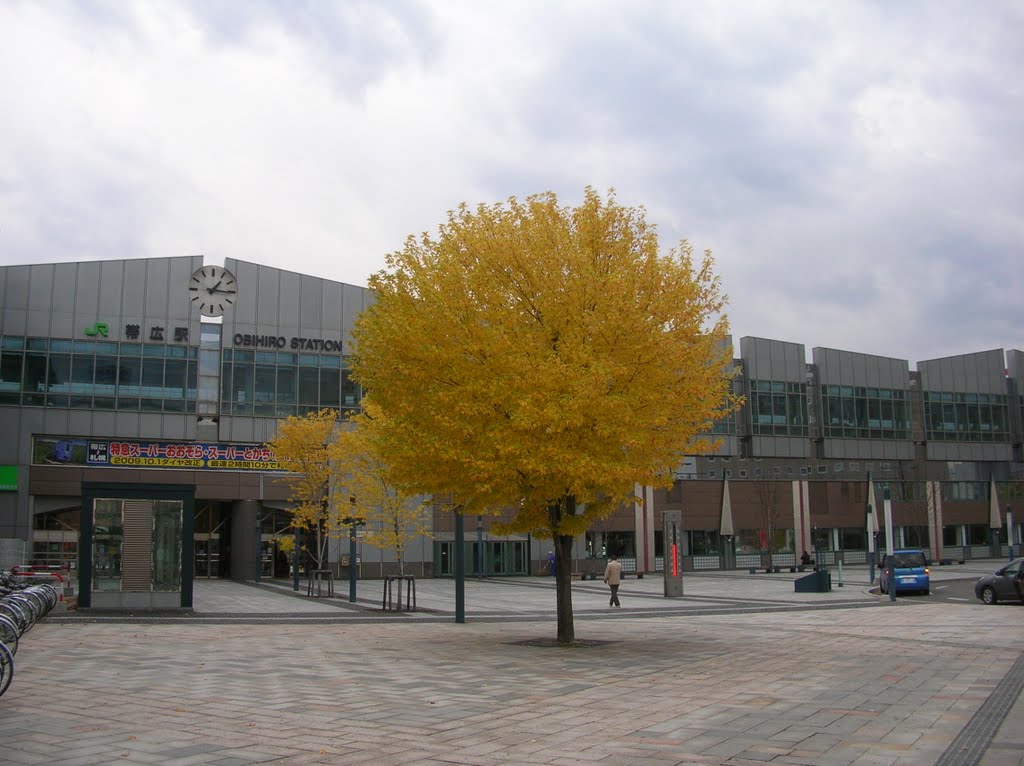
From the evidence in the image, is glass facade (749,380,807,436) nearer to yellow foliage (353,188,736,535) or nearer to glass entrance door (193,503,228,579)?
glass entrance door (193,503,228,579)

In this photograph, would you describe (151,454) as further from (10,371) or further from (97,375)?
(10,371)

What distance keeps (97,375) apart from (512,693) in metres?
40.5

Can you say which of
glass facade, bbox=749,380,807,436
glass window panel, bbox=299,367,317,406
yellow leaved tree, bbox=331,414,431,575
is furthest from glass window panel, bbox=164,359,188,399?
glass facade, bbox=749,380,807,436

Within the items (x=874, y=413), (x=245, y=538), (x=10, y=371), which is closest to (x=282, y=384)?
(x=245, y=538)

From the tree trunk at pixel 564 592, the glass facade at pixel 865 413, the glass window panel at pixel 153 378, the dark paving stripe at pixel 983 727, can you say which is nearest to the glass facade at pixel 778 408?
the glass facade at pixel 865 413

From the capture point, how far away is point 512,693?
12.3 meters

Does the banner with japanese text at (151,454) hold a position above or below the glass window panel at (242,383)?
below

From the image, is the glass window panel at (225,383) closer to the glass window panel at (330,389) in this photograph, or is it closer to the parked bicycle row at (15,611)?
the glass window panel at (330,389)

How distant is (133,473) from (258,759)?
41.7 meters

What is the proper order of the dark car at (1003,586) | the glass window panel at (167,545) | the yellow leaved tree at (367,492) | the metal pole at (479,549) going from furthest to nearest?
the metal pole at (479,549) < the yellow leaved tree at (367,492) < the dark car at (1003,586) < the glass window panel at (167,545)

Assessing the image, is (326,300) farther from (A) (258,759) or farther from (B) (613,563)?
(A) (258,759)

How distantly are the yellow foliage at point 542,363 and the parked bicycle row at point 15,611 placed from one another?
6834 millimetres

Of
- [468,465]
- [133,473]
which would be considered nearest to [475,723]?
[468,465]

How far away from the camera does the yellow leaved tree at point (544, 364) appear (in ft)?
54.3
